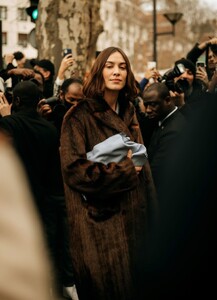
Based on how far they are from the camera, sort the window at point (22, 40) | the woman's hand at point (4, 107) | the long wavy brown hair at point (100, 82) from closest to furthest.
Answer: the long wavy brown hair at point (100, 82) < the woman's hand at point (4, 107) < the window at point (22, 40)

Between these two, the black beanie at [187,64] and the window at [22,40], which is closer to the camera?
the black beanie at [187,64]

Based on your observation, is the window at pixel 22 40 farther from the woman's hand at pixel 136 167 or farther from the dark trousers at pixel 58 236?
the woman's hand at pixel 136 167

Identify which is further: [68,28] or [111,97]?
[68,28]

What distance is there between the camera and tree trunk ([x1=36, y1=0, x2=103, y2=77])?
11469 millimetres

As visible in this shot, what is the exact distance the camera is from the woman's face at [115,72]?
432 cm

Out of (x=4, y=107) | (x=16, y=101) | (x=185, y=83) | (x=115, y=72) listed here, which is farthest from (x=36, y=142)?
(x=185, y=83)

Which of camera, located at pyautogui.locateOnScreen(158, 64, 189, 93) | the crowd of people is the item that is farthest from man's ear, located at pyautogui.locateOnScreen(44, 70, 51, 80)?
camera, located at pyautogui.locateOnScreen(158, 64, 189, 93)

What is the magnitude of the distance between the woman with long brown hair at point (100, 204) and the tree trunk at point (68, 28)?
24.1 ft

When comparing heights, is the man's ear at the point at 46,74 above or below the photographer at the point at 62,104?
above

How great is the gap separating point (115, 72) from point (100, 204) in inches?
32.5

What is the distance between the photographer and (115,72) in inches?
170

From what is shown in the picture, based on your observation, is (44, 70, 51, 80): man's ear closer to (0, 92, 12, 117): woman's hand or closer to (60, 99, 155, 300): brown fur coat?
(0, 92, 12, 117): woman's hand

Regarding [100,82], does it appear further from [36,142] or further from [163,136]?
[163,136]

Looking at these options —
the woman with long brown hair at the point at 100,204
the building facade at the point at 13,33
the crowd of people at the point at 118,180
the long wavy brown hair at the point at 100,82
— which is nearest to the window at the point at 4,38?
the building facade at the point at 13,33
